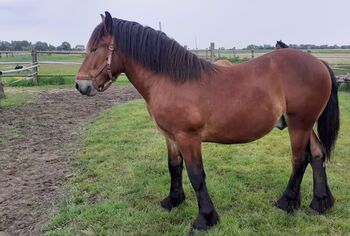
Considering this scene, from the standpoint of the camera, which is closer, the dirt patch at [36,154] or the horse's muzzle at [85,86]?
the horse's muzzle at [85,86]

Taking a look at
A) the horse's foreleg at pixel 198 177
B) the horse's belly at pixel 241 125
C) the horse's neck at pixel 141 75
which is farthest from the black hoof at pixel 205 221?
the horse's neck at pixel 141 75

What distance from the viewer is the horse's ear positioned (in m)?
3.15

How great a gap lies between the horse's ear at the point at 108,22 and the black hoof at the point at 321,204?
264 centimetres

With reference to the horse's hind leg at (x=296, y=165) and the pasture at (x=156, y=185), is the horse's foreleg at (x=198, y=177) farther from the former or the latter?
the horse's hind leg at (x=296, y=165)

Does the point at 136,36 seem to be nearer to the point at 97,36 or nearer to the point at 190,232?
the point at 97,36

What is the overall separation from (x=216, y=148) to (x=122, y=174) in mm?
1716

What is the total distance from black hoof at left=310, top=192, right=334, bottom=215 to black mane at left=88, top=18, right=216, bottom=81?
70.3 inches

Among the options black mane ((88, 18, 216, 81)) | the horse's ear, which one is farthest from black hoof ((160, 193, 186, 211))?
the horse's ear

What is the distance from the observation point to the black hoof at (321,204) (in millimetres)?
3636

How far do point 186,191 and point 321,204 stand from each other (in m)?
1.46

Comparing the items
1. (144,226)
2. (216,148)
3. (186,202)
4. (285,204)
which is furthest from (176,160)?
(216,148)

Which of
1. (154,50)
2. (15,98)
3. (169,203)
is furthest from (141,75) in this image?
(15,98)

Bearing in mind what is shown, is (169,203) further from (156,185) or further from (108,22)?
(108,22)

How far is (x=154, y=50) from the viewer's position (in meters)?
3.28
